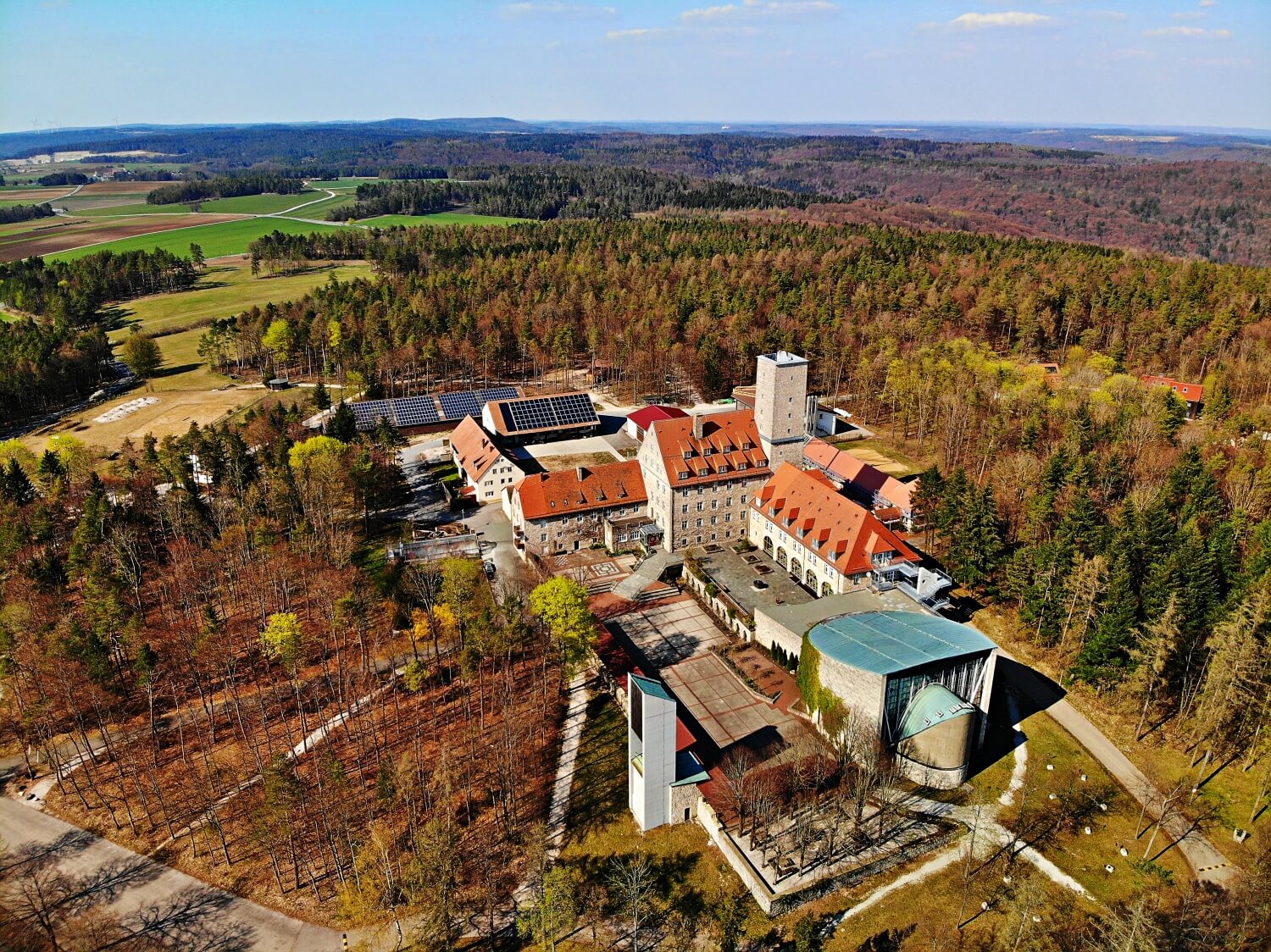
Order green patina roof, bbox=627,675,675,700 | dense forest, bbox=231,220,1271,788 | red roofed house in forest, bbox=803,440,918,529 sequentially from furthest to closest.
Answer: red roofed house in forest, bbox=803,440,918,529 < dense forest, bbox=231,220,1271,788 < green patina roof, bbox=627,675,675,700

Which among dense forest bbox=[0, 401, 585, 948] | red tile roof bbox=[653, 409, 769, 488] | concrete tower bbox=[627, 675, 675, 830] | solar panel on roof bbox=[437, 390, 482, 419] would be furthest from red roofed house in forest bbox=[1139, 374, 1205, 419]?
solar panel on roof bbox=[437, 390, 482, 419]

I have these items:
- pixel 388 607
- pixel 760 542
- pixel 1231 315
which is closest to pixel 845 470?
pixel 760 542

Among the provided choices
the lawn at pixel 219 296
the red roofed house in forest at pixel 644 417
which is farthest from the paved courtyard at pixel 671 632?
the lawn at pixel 219 296

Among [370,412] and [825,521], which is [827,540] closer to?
[825,521]

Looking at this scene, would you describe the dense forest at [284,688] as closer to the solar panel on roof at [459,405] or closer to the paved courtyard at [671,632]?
the paved courtyard at [671,632]

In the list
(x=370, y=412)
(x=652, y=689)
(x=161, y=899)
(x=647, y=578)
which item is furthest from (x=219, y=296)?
(x=652, y=689)

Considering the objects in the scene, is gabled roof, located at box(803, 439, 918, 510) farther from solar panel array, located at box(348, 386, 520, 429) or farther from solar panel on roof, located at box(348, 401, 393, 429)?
solar panel on roof, located at box(348, 401, 393, 429)

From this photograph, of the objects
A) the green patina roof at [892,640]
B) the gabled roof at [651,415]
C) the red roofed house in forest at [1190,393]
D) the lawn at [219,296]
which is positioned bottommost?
the gabled roof at [651,415]
